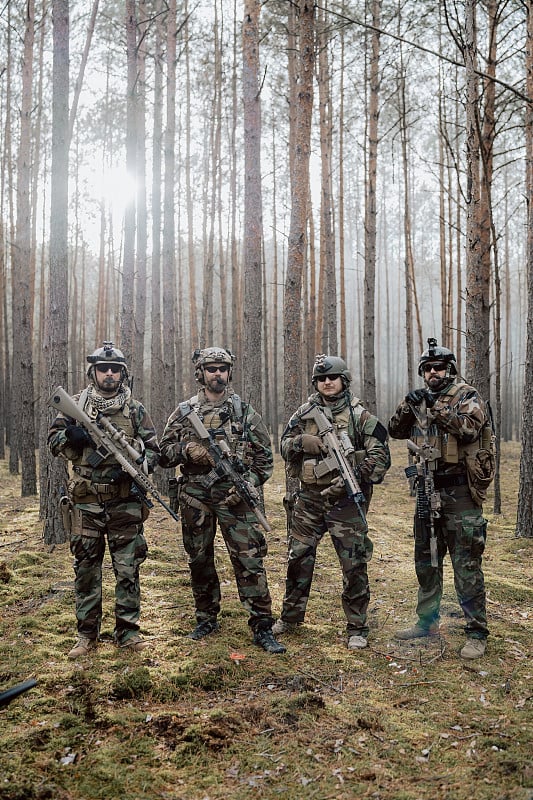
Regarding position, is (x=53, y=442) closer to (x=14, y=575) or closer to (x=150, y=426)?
(x=150, y=426)

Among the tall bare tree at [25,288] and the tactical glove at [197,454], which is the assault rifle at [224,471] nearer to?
the tactical glove at [197,454]

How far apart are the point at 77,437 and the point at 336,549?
2182 millimetres

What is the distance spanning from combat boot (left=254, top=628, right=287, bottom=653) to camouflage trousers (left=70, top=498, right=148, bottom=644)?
94 centimetres

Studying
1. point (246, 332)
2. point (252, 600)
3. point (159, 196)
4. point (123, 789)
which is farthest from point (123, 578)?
point (159, 196)

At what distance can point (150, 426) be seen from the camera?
485cm

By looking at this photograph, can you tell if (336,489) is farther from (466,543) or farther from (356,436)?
(466,543)

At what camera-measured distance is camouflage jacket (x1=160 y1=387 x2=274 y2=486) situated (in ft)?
15.5

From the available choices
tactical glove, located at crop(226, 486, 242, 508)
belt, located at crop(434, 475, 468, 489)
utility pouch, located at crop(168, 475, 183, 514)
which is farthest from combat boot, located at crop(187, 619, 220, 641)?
belt, located at crop(434, 475, 468, 489)

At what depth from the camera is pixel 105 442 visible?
14.8ft

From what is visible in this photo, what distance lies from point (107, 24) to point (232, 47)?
298 cm

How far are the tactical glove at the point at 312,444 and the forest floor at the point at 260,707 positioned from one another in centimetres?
A: 152

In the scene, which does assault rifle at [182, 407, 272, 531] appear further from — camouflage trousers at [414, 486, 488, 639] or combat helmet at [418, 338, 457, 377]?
combat helmet at [418, 338, 457, 377]

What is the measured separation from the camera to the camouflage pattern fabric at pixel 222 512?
4.63 meters

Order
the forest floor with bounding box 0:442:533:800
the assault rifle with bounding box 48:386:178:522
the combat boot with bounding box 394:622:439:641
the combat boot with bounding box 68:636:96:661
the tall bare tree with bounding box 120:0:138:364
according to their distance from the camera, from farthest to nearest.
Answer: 1. the tall bare tree with bounding box 120:0:138:364
2. the combat boot with bounding box 394:622:439:641
3. the assault rifle with bounding box 48:386:178:522
4. the combat boot with bounding box 68:636:96:661
5. the forest floor with bounding box 0:442:533:800
